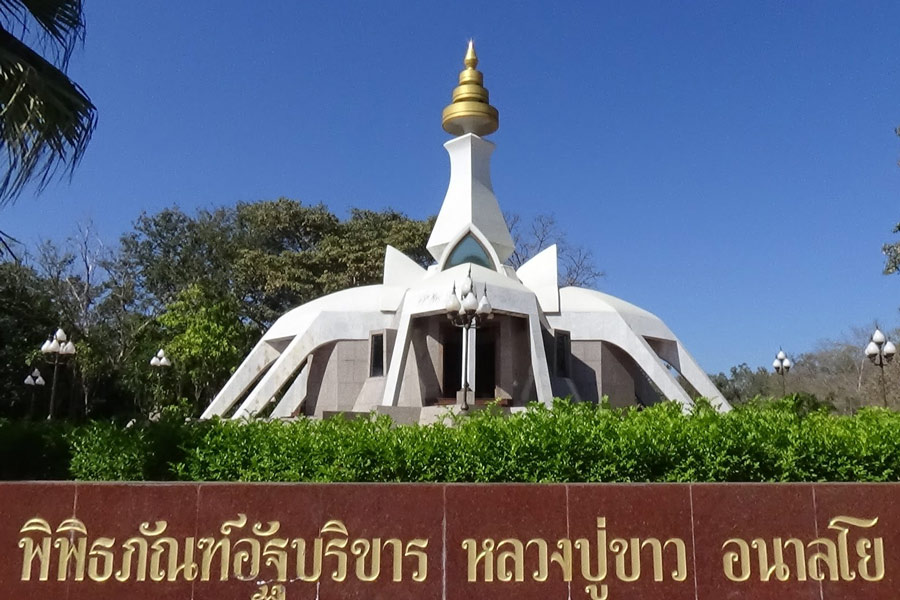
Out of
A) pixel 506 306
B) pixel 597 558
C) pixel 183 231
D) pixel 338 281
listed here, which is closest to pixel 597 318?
pixel 506 306

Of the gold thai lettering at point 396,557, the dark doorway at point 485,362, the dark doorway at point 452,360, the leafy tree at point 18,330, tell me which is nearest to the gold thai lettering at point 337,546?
the gold thai lettering at point 396,557

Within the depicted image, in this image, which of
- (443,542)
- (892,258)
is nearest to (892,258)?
(892,258)

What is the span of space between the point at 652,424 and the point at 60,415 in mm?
31531

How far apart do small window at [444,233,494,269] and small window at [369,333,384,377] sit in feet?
8.37

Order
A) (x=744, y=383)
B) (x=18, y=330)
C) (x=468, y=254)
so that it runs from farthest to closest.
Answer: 1. (x=744, y=383)
2. (x=18, y=330)
3. (x=468, y=254)

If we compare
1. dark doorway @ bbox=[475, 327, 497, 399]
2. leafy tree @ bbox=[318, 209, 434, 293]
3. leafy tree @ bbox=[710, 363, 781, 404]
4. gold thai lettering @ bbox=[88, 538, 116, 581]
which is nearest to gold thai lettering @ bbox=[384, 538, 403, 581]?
gold thai lettering @ bbox=[88, 538, 116, 581]

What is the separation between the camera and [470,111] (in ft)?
71.3

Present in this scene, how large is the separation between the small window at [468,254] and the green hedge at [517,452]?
13.6 m

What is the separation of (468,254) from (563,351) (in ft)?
11.5

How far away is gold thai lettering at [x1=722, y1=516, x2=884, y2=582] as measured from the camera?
4.94 metres

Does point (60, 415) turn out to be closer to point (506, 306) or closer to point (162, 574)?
point (506, 306)

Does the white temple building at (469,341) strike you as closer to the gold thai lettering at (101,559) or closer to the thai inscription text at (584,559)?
the thai inscription text at (584,559)

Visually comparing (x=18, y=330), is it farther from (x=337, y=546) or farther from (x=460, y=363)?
(x=337, y=546)

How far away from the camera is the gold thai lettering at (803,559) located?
4.94m
